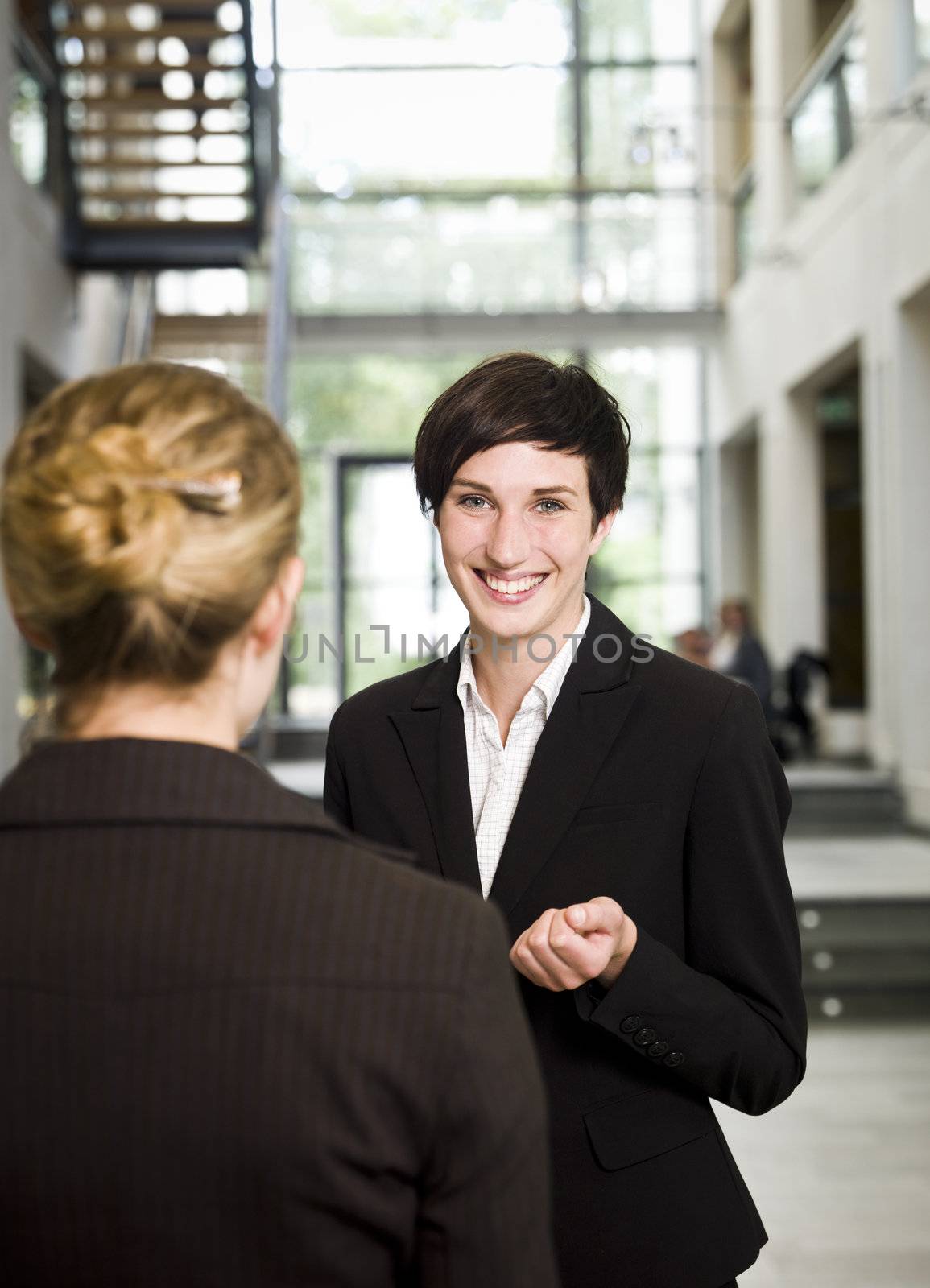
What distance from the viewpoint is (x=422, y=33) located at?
19.0 m

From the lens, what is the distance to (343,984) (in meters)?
0.92

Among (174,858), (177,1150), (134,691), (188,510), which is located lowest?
(177,1150)

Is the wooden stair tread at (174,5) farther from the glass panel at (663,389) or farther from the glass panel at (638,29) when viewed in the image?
the glass panel at (638,29)

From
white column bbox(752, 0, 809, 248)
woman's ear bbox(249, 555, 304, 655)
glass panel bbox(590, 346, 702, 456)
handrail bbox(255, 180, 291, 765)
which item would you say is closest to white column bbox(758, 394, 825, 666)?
white column bbox(752, 0, 809, 248)

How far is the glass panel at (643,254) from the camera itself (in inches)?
602

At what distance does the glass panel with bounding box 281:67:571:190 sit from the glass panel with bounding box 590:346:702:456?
8.25 feet

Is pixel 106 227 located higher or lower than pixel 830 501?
higher

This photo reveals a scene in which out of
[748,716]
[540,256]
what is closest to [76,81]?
[540,256]

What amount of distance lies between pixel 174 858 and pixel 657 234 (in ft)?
52.1

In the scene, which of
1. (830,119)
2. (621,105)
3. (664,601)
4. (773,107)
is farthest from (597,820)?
(621,105)

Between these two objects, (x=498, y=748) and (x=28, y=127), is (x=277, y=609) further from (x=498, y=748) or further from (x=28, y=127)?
(x=28, y=127)

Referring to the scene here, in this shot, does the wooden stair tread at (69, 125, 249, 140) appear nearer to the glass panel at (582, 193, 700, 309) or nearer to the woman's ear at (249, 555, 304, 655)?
the glass panel at (582, 193, 700, 309)

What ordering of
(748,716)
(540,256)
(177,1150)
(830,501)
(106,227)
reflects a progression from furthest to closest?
1. (540,256)
2. (830,501)
3. (106,227)
4. (748,716)
5. (177,1150)

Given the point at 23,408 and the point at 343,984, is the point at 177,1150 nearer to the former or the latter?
the point at 343,984
